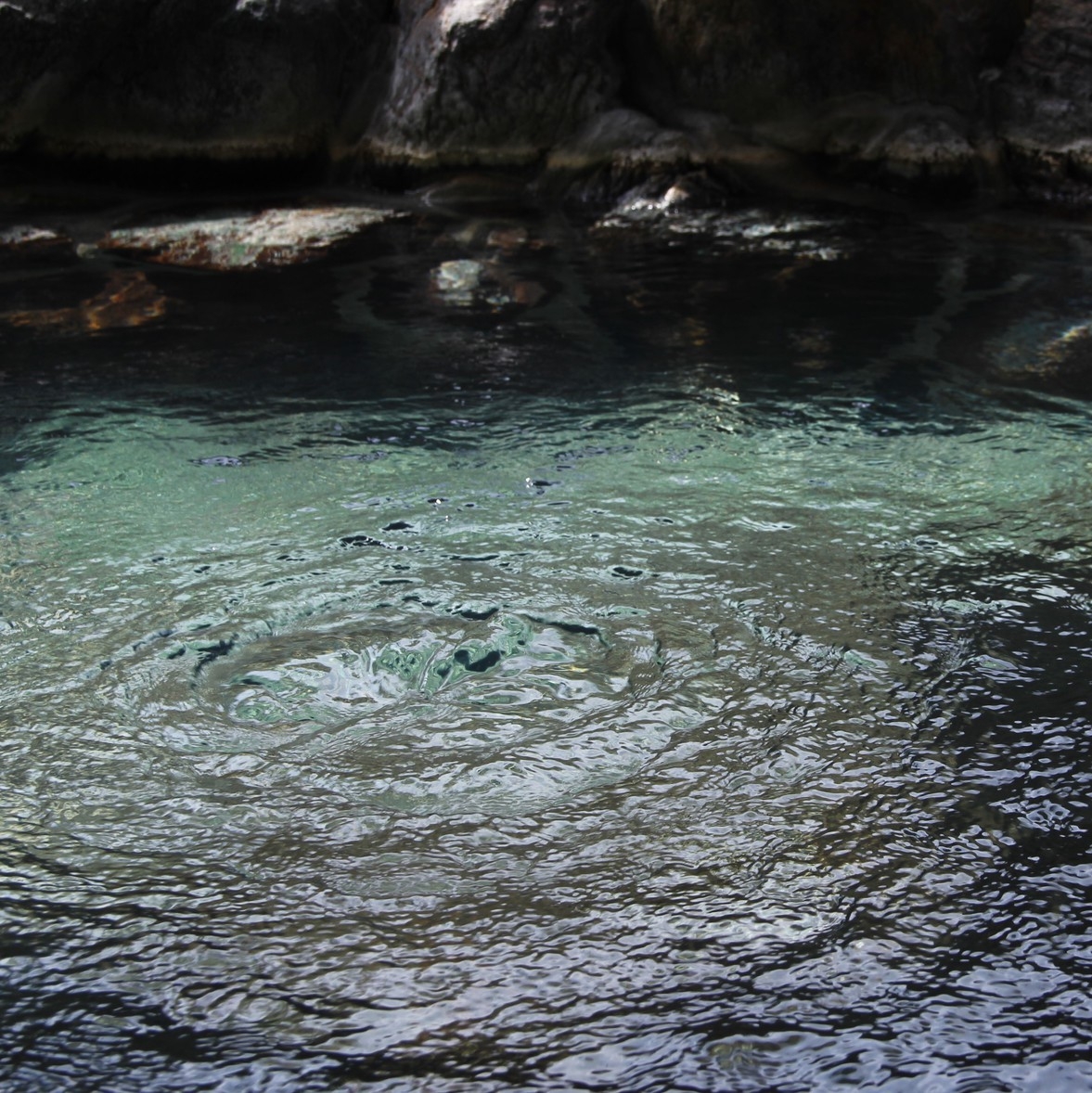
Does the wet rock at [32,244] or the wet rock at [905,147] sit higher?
the wet rock at [905,147]

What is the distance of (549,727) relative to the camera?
2586 millimetres

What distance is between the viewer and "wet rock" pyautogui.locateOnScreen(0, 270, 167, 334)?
19.2ft

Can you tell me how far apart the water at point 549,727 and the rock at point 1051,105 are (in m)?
3.57

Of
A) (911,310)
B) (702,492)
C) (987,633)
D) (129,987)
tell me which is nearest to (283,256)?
(911,310)

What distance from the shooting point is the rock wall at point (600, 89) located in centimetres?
809

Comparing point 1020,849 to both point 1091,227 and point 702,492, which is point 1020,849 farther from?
point 1091,227

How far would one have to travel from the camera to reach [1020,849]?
2.20m

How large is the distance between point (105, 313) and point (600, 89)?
4033mm

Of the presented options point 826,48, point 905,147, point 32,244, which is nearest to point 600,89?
point 826,48

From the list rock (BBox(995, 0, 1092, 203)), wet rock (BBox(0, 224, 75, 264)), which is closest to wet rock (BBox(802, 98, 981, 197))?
rock (BBox(995, 0, 1092, 203))

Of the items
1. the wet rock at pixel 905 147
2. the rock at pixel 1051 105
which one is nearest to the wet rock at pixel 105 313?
the wet rock at pixel 905 147

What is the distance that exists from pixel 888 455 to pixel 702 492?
734mm

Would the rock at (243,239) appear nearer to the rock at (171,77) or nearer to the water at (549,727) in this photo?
the rock at (171,77)

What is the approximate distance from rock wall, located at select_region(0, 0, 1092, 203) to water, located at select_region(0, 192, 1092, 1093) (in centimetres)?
369
